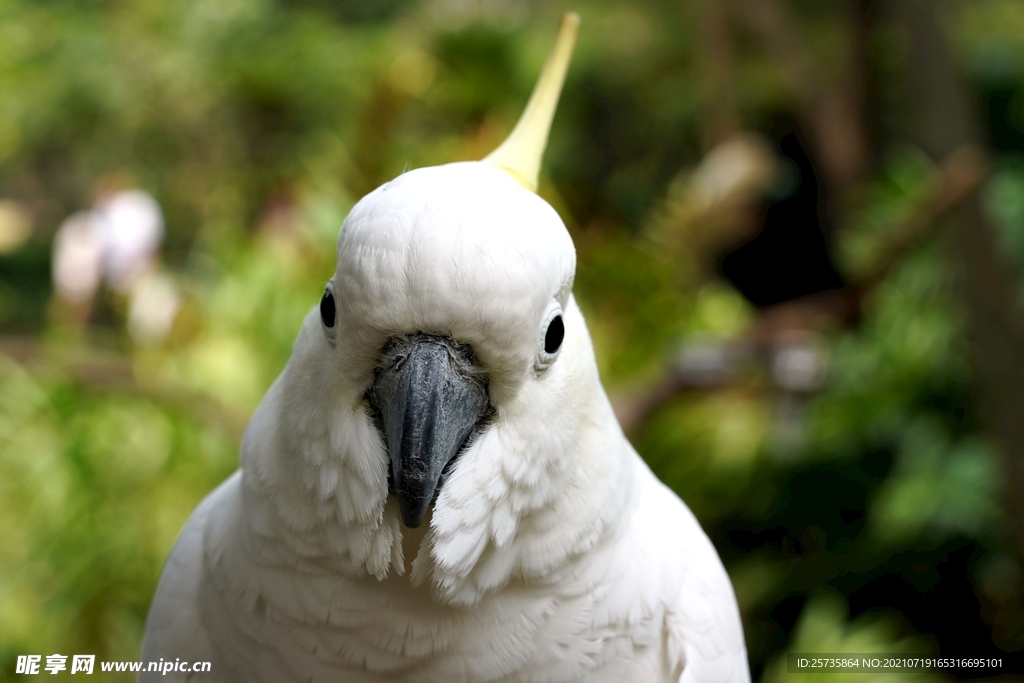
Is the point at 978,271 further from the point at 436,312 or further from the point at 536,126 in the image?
the point at 436,312

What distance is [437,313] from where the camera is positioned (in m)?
0.76

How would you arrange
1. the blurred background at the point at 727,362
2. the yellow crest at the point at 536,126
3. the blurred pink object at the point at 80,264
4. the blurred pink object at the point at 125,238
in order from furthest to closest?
the blurred pink object at the point at 80,264 → the blurred pink object at the point at 125,238 → the blurred background at the point at 727,362 → the yellow crest at the point at 536,126

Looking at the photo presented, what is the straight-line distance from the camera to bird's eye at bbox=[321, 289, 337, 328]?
32.9 inches

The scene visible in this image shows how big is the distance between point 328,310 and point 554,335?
236mm

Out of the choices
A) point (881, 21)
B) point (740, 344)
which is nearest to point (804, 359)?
point (740, 344)

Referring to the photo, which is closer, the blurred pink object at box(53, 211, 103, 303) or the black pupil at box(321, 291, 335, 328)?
the black pupil at box(321, 291, 335, 328)

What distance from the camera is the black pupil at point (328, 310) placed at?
835 mm

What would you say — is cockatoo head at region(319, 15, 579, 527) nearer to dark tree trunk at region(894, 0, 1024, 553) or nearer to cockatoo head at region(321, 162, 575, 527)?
cockatoo head at region(321, 162, 575, 527)

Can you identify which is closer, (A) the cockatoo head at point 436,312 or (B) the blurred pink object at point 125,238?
(A) the cockatoo head at point 436,312

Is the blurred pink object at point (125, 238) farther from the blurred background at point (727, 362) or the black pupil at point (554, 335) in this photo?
the black pupil at point (554, 335)

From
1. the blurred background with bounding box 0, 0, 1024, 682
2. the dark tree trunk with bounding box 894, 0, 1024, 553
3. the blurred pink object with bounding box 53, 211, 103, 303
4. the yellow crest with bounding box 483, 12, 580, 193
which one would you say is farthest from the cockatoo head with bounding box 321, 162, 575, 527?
the blurred pink object with bounding box 53, 211, 103, 303

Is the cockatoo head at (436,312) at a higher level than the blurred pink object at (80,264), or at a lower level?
lower

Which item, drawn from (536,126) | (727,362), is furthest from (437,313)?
(727,362)

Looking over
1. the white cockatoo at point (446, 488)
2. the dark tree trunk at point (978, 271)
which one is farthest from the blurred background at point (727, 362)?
the white cockatoo at point (446, 488)
